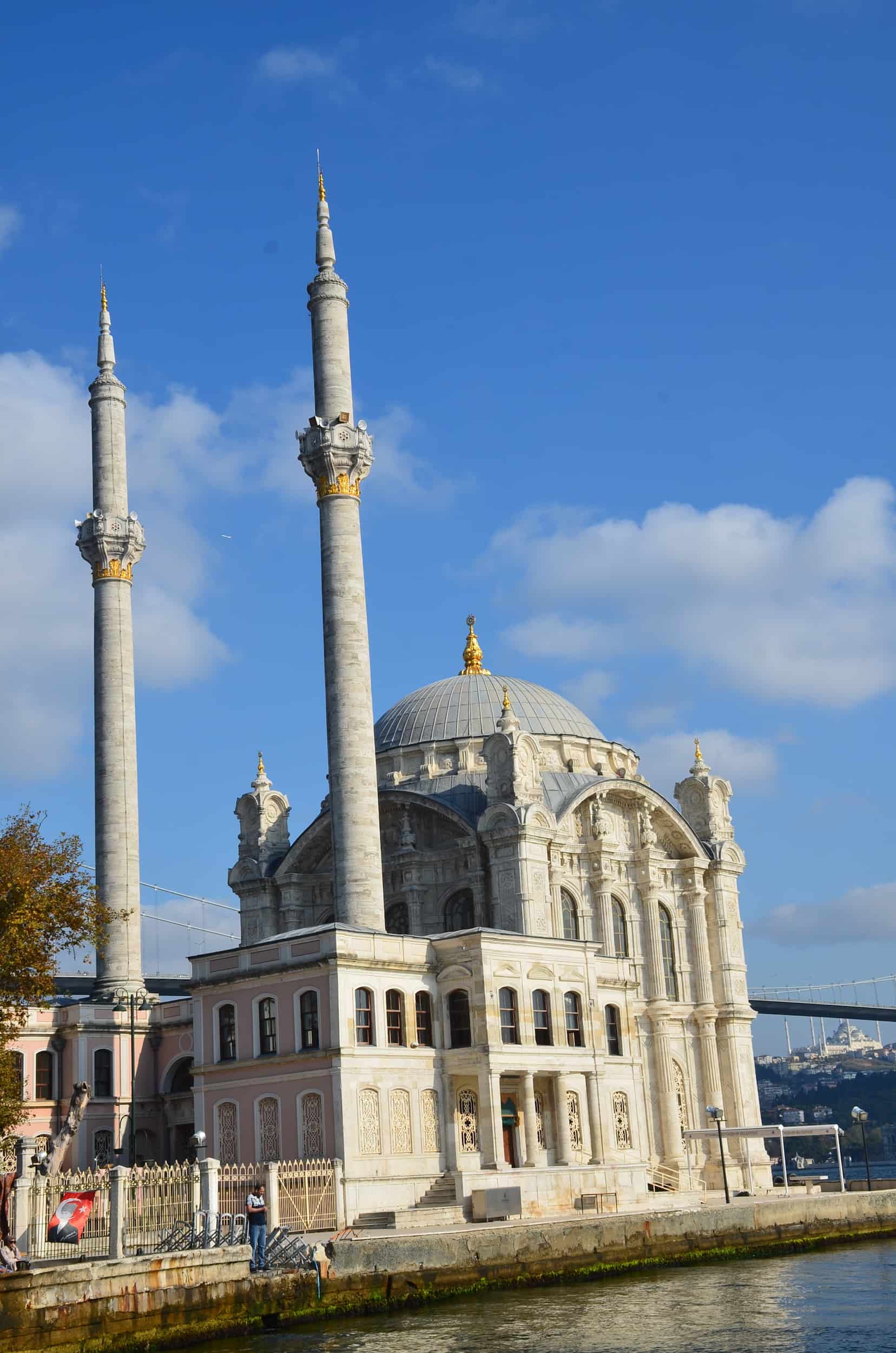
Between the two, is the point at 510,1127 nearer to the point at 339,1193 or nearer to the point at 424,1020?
the point at 424,1020

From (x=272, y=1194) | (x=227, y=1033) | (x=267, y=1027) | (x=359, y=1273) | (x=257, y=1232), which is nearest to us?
(x=257, y=1232)

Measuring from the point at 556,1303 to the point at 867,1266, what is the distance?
8250 millimetres

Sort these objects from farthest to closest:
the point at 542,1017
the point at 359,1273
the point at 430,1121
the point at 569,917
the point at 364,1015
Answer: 1. the point at 569,917
2. the point at 542,1017
3. the point at 430,1121
4. the point at 364,1015
5. the point at 359,1273

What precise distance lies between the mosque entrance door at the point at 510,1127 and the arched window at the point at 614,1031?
4224 mm

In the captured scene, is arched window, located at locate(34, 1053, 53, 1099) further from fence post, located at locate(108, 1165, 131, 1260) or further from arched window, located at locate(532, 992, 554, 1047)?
fence post, located at locate(108, 1165, 131, 1260)

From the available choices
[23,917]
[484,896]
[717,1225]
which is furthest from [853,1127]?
[23,917]

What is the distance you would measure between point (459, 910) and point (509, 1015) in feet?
40.5

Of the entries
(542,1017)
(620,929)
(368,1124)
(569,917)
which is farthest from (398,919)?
(368,1124)

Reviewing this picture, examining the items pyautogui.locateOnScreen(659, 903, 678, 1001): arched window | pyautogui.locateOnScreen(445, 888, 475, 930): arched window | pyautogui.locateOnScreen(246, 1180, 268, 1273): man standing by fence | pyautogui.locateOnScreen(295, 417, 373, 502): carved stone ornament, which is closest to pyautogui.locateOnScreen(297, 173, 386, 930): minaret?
pyautogui.locateOnScreen(295, 417, 373, 502): carved stone ornament

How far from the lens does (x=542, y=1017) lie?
41062 mm

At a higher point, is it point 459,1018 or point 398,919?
point 398,919

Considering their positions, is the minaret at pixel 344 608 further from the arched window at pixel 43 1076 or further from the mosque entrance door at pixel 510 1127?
the arched window at pixel 43 1076

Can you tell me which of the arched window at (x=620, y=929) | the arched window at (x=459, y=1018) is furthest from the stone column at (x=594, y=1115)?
the arched window at (x=620, y=929)

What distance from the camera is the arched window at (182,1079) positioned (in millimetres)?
47750
